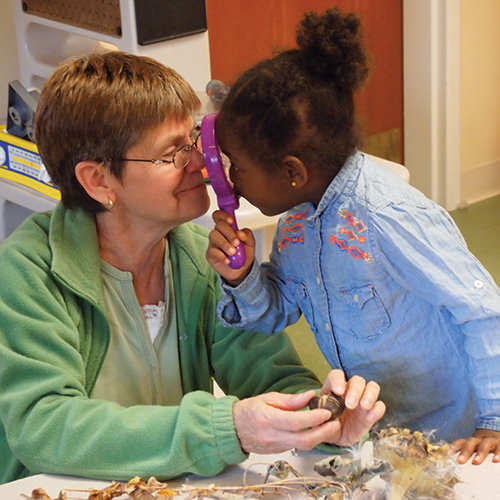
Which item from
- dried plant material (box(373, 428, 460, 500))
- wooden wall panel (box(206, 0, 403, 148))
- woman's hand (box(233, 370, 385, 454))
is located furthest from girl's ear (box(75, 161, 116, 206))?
wooden wall panel (box(206, 0, 403, 148))

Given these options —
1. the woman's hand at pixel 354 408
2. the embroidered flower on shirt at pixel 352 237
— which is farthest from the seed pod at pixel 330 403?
the embroidered flower on shirt at pixel 352 237

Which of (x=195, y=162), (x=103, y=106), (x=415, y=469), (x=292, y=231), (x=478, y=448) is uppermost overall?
(x=103, y=106)

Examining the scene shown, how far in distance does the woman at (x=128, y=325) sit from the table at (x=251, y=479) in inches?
0.7

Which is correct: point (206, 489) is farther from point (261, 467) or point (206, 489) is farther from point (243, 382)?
point (243, 382)

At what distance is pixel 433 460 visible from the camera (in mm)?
1100

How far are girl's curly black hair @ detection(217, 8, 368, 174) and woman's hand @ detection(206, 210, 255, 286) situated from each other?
15cm

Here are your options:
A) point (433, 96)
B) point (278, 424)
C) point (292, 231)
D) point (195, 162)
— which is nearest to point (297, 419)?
point (278, 424)

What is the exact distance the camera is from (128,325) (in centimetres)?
155

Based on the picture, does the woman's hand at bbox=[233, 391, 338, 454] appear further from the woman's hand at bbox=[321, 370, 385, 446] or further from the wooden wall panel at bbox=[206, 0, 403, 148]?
the wooden wall panel at bbox=[206, 0, 403, 148]

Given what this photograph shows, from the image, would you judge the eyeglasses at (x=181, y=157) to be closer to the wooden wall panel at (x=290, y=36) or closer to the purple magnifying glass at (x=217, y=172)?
the purple magnifying glass at (x=217, y=172)

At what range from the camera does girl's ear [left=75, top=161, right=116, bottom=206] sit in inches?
59.7

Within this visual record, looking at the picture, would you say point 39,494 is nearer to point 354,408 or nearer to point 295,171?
point 354,408

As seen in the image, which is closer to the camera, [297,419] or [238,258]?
[297,419]

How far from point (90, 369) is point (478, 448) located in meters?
0.62
